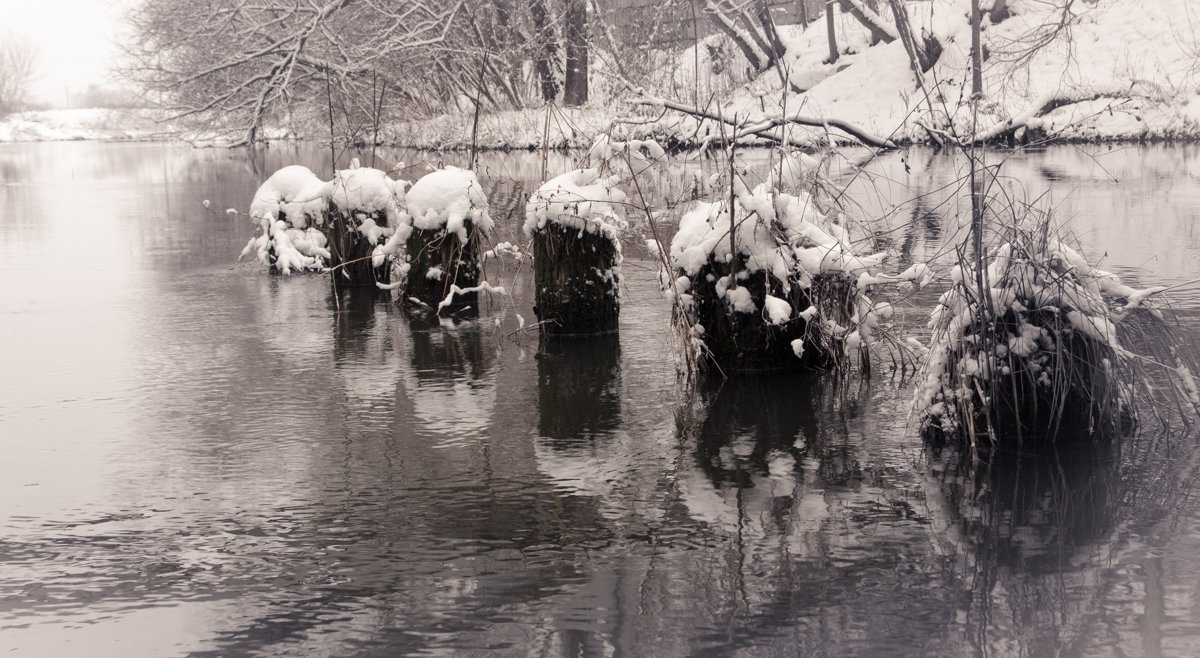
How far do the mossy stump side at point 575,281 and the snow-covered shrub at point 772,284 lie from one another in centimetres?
113

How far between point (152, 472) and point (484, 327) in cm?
379

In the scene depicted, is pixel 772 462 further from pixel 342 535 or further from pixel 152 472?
pixel 152 472

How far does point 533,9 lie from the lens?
107ft

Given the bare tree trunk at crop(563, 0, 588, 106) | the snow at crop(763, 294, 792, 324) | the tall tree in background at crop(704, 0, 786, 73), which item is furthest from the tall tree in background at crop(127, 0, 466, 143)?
the snow at crop(763, 294, 792, 324)

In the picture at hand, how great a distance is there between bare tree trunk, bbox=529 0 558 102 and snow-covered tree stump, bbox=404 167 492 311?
2260 cm

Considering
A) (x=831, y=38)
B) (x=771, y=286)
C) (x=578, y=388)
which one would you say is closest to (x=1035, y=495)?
(x=771, y=286)

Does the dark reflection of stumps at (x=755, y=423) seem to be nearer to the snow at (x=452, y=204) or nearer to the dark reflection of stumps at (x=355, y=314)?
the dark reflection of stumps at (x=355, y=314)

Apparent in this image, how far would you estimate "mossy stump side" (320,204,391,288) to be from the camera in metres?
Result: 10.9

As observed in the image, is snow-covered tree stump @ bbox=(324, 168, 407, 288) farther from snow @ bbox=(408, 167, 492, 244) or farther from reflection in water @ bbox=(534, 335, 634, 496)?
reflection in water @ bbox=(534, 335, 634, 496)

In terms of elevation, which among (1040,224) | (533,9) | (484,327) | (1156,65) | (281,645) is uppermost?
(533,9)

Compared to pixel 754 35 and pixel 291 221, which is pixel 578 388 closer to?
pixel 291 221

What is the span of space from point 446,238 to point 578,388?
2.93m

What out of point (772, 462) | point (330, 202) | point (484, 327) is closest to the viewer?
point (772, 462)

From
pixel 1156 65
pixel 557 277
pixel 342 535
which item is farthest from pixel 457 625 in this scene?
pixel 1156 65
